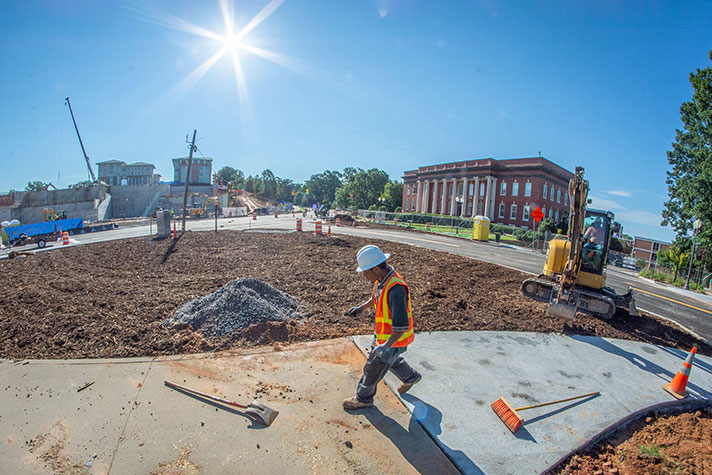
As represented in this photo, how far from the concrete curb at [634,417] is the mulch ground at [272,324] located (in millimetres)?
109

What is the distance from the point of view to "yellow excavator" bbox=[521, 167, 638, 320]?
742 centimetres

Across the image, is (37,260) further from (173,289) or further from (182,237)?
(173,289)

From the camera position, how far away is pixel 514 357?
5.59m

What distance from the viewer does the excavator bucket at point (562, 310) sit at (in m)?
7.24

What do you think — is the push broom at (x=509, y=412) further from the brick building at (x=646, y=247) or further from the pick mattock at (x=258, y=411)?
the brick building at (x=646, y=247)

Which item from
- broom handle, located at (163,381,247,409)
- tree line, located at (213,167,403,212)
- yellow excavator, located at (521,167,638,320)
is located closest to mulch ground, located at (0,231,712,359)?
yellow excavator, located at (521,167,638,320)

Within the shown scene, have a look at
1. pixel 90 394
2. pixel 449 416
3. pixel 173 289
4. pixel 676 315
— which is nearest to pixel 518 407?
pixel 449 416

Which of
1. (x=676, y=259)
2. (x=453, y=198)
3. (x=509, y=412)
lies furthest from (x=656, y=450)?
(x=453, y=198)

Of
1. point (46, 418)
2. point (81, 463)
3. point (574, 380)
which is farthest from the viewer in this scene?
point (574, 380)

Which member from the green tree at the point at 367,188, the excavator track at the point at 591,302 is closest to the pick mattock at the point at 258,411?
the excavator track at the point at 591,302

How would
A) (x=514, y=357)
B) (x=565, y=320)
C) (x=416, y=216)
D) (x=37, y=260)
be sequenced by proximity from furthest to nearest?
1. (x=416, y=216)
2. (x=37, y=260)
3. (x=565, y=320)
4. (x=514, y=357)

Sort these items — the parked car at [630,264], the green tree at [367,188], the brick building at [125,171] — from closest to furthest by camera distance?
the parked car at [630,264] → the green tree at [367,188] → the brick building at [125,171]

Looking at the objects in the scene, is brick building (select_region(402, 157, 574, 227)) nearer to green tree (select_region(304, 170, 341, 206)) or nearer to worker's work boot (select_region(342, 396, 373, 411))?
worker's work boot (select_region(342, 396, 373, 411))

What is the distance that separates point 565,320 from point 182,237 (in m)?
18.3
